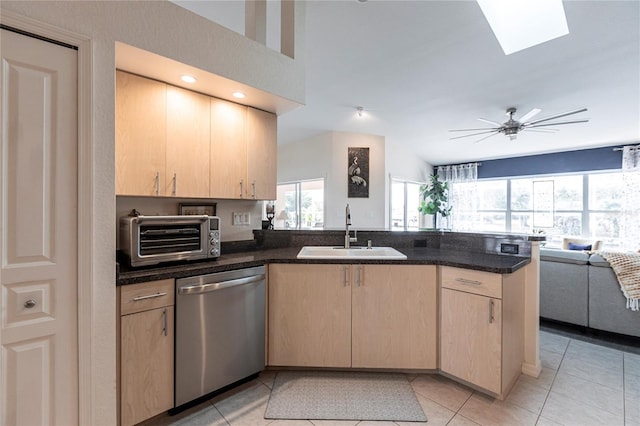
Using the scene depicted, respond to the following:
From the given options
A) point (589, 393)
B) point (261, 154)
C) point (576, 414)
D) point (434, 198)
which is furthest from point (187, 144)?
point (434, 198)

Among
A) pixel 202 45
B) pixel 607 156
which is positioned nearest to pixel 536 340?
pixel 202 45

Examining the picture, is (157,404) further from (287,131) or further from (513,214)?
(513,214)

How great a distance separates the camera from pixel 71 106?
1.30 metres

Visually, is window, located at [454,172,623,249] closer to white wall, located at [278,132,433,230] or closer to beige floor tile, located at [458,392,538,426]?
white wall, located at [278,132,433,230]

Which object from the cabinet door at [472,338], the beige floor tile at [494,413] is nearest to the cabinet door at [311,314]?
the cabinet door at [472,338]

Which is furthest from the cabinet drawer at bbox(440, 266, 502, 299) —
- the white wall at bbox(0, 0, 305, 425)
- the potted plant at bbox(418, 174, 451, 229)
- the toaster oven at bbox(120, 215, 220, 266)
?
the potted plant at bbox(418, 174, 451, 229)

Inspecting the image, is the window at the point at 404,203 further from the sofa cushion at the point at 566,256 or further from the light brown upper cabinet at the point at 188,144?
the light brown upper cabinet at the point at 188,144

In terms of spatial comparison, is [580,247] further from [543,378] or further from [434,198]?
[543,378]

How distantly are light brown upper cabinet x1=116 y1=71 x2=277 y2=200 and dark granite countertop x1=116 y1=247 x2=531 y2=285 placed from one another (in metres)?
0.48

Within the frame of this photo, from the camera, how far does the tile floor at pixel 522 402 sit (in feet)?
5.43

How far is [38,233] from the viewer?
4.07 ft

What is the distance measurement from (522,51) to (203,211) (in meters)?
3.41

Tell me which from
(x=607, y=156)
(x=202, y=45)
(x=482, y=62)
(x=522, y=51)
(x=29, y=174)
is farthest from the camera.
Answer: (x=607, y=156)

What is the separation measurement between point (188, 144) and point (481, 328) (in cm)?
227
